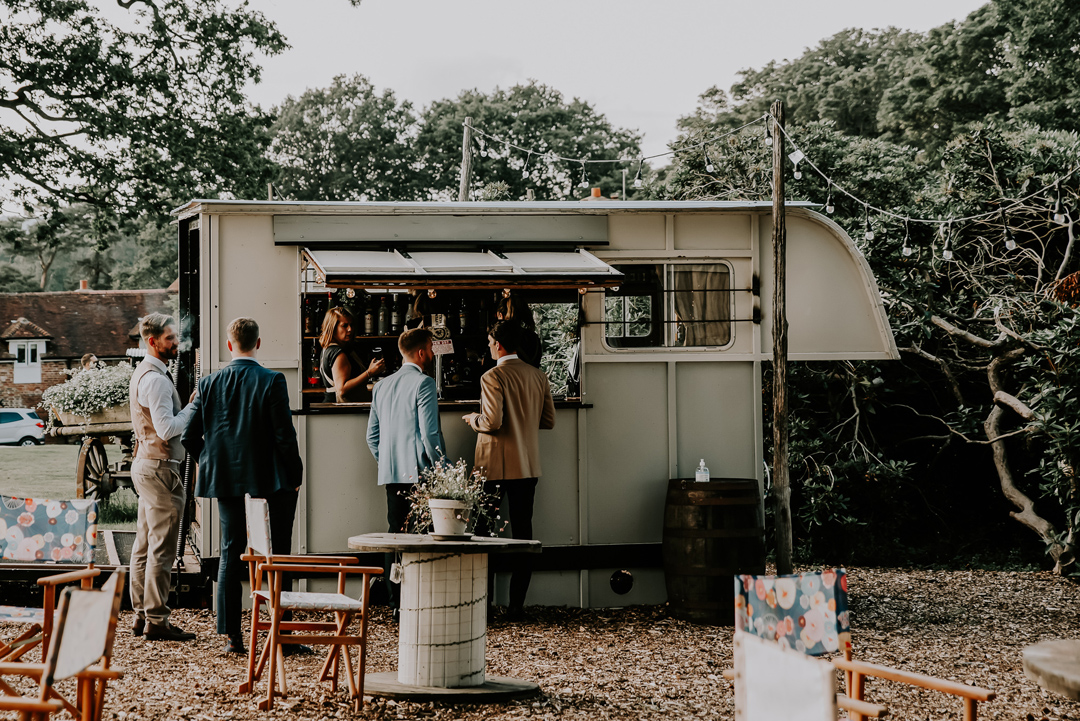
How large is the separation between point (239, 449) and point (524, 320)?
2.85 meters

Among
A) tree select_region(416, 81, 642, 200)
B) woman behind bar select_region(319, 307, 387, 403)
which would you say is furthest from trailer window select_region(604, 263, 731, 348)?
tree select_region(416, 81, 642, 200)

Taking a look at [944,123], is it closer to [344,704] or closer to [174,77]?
[174,77]

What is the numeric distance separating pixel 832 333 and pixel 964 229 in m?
3.92

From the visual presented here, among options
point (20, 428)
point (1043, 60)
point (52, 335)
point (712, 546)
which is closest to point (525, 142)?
point (1043, 60)

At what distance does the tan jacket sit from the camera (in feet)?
21.6

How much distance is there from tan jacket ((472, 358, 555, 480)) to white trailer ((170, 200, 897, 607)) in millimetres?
467

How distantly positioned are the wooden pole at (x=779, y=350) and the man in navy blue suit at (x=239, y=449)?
335 centimetres

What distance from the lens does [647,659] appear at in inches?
227

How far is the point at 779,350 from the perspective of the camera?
705 centimetres

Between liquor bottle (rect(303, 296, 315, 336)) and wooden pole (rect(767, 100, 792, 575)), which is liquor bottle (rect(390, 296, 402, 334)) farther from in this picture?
wooden pole (rect(767, 100, 792, 575))

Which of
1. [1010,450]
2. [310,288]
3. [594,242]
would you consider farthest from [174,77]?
[1010,450]

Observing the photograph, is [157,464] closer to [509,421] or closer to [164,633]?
[164,633]

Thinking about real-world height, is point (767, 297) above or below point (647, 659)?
above

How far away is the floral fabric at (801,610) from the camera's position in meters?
3.60
